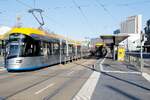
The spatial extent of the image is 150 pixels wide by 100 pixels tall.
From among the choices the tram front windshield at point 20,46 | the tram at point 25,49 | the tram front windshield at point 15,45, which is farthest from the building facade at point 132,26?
the tram front windshield at point 15,45

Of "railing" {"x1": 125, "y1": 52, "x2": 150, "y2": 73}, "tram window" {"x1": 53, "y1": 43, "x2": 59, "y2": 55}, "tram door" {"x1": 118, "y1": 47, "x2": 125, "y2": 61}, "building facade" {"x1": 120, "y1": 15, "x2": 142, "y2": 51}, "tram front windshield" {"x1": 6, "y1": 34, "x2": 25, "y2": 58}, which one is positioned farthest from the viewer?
"building facade" {"x1": 120, "y1": 15, "x2": 142, "y2": 51}

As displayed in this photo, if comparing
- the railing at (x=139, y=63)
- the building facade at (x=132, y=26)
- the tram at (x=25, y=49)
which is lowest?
the railing at (x=139, y=63)

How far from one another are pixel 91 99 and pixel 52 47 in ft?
66.8

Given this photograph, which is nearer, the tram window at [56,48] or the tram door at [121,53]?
the tram window at [56,48]

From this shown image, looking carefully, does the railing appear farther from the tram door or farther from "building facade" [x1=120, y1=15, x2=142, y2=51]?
"building facade" [x1=120, y1=15, x2=142, y2=51]

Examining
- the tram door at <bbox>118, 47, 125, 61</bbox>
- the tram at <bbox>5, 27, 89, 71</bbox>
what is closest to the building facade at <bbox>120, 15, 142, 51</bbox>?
the tram door at <bbox>118, 47, 125, 61</bbox>

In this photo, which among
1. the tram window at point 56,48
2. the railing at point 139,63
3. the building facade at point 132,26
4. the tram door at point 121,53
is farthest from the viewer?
the building facade at point 132,26

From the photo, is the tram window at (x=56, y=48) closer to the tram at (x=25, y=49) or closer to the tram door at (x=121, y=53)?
the tram at (x=25, y=49)

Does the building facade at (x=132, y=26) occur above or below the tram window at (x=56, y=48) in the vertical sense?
above

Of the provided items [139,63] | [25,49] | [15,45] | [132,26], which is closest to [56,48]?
[139,63]

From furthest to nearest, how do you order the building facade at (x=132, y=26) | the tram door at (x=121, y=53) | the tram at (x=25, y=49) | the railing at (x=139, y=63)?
1. the building facade at (x=132, y=26)
2. the tram door at (x=121, y=53)
3. the railing at (x=139, y=63)
4. the tram at (x=25, y=49)

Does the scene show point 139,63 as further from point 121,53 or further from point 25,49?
point 121,53

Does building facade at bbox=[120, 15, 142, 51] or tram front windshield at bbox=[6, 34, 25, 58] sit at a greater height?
building facade at bbox=[120, 15, 142, 51]

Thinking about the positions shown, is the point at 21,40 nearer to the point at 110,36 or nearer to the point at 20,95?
the point at 20,95
